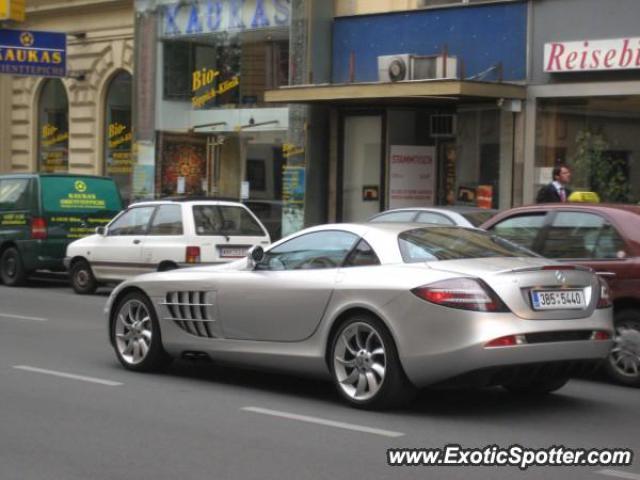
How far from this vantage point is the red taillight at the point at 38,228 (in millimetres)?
19692

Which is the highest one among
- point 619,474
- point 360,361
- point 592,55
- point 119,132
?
point 592,55

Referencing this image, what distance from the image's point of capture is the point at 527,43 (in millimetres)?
20094

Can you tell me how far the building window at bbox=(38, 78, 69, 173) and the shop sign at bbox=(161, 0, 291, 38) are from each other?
537 centimetres

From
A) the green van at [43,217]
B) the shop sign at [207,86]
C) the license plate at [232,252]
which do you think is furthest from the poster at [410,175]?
the license plate at [232,252]

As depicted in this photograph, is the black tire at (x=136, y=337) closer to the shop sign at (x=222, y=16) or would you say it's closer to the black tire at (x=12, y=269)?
the black tire at (x=12, y=269)

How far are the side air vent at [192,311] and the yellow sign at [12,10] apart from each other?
2257cm

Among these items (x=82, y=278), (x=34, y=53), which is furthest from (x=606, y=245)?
(x=34, y=53)

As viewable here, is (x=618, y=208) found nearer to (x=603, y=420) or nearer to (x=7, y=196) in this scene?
(x=603, y=420)

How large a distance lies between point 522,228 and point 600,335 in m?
2.55

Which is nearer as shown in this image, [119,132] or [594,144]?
[594,144]

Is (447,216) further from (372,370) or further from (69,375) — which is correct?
(372,370)

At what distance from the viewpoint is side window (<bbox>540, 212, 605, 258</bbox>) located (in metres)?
10.3

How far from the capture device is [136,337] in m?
10.2

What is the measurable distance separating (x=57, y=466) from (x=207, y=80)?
20.5 meters
